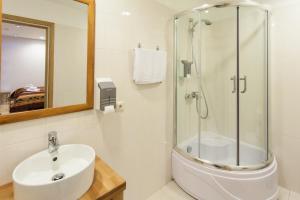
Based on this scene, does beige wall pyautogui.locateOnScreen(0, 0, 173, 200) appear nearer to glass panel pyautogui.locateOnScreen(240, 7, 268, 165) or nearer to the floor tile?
the floor tile

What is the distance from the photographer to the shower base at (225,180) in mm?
1657

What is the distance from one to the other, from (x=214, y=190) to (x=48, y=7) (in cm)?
208

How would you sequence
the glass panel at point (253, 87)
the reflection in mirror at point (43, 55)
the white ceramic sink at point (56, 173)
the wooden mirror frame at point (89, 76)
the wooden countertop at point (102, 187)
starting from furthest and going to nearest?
the glass panel at point (253, 87)
the wooden mirror frame at point (89, 76)
the reflection in mirror at point (43, 55)
the wooden countertop at point (102, 187)
the white ceramic sink at point (56, 173)

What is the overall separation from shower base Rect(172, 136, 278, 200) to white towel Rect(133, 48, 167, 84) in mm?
984

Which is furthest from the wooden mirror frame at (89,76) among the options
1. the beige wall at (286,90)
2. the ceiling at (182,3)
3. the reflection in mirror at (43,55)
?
the beige wall at (286,90)

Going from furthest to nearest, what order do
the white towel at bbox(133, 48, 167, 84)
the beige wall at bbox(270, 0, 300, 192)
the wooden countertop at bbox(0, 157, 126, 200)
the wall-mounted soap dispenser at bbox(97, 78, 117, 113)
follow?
the beige wall at bbox(270, 0, 300, 192) → the white towel at bbox(133, 48, 167, 84) → the wall-mounted soap dispenser at bbox(97, 78, 117, 113) → the wooden countertop at bbox(0, 157, 126, 200)

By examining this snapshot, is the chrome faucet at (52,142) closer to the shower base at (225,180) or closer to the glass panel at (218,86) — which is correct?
the shower base at (225,180)

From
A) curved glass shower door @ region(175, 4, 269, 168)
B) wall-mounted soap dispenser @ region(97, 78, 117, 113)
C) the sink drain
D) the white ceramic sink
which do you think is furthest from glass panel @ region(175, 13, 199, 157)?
the sink drain

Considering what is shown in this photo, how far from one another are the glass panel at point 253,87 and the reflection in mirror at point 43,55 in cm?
181

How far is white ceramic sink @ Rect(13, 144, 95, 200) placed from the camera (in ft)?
2.48

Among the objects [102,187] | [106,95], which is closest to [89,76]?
[106,95]

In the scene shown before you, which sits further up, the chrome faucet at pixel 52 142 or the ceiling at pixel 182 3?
the ceiling at pixel 182 3

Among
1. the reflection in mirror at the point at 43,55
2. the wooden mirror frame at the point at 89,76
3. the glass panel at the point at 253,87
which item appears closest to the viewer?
the reflection in mirror at the point at 43,55

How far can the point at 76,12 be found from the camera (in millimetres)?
1253
